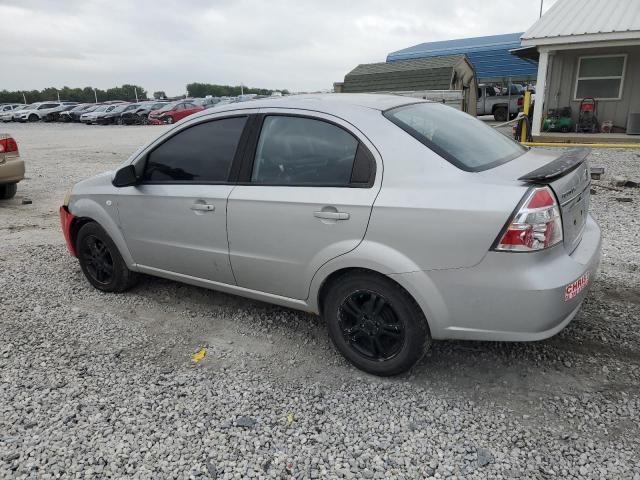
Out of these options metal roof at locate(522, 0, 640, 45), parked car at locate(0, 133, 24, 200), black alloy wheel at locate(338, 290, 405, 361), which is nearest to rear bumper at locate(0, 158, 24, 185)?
parked car at locate(0, 133, 24, 200)

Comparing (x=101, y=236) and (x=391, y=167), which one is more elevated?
(x=391, y=167)

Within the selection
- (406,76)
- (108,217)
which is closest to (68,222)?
(108,217)

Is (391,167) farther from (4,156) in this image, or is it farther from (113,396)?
(4,156)

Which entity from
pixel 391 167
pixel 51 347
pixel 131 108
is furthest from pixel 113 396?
pixel 131 108

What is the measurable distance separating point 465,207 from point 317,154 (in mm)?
1007

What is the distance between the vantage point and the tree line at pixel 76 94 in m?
56.6

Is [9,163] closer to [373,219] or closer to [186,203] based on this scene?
[186,203]

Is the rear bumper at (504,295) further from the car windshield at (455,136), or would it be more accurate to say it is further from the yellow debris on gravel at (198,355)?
the yellow debris on gravel at (198,355)

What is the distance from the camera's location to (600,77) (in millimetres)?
13641

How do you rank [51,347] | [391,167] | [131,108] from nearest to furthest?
[391,167]
[51,347]
[131,108]

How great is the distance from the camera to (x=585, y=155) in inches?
122

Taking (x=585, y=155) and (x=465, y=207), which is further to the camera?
(x=585, y=155)

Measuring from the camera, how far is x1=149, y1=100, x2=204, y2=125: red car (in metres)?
28.6

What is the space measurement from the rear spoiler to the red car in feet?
89.9
